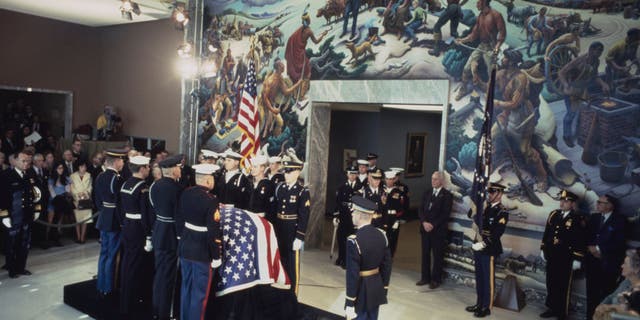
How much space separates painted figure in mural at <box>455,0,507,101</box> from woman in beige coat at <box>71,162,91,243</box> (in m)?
6.56

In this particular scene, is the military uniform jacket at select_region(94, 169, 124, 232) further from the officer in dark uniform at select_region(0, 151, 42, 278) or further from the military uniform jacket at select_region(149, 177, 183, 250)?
the officer in dark uniform at select_region(0, 151, 42, 278)

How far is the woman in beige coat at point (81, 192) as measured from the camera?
9086 mm

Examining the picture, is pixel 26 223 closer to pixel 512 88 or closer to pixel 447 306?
pixel 447 306

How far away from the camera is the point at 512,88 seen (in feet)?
23.8

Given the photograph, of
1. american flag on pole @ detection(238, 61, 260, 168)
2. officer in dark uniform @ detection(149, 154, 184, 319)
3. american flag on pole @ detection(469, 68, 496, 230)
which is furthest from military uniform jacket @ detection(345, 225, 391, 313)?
american flag on pole @ detection(238, 61, 260, 168)

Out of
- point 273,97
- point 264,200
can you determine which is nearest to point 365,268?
point 264,200

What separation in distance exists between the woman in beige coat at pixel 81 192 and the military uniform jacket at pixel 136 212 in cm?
375

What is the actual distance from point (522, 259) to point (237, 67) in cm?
662

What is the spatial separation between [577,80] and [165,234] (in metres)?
5.49

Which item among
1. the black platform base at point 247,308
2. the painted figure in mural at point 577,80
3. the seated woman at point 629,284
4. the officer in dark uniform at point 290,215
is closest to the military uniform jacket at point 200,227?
the black platform base at point 247,308

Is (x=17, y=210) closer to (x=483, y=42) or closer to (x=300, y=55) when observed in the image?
(x=300, y=55)

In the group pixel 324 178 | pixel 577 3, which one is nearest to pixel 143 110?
pixel 324 178

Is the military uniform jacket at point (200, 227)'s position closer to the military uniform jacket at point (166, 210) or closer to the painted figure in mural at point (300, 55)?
the military uniform jacket at point (166, 210)

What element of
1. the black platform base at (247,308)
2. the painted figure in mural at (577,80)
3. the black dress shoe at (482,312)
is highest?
the painted figure in mural at (577,80)
